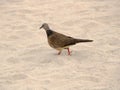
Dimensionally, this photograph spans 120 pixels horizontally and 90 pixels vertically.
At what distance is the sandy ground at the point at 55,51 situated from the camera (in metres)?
6.95

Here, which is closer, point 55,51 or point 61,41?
point 61,41

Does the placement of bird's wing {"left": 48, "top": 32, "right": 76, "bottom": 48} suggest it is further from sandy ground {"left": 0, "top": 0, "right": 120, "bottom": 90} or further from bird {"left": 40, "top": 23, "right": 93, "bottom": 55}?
sandy ground {"left": 0, "top": 0, "right": 120, "bottom": 90}

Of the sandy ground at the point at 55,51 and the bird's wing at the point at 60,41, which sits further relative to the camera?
the bird's wing at the point at 60,41

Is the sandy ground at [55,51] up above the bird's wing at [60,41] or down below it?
below

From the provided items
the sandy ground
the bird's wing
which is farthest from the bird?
the sandy ground

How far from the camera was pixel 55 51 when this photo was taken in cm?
843

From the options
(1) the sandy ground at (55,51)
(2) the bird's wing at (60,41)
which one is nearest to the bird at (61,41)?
(2) the bird's wing at (60,41)

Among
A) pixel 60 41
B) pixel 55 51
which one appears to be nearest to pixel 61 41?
pixel 60 41

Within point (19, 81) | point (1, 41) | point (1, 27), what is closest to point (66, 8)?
point (1, 27)

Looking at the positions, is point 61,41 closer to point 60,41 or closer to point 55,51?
point 60,41

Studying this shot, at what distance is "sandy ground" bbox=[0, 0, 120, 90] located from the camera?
6.95 metres

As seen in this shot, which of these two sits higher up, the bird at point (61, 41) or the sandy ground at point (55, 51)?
the bird at point (61, 41)

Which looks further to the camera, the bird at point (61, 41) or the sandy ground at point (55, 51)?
the bird at point (61, 41)

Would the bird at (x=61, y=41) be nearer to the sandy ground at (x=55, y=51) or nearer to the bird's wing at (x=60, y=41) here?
the bird's wing at (x=60, y=41)
